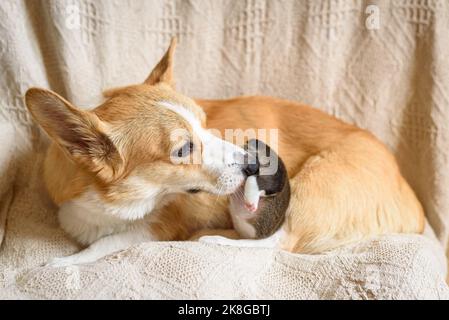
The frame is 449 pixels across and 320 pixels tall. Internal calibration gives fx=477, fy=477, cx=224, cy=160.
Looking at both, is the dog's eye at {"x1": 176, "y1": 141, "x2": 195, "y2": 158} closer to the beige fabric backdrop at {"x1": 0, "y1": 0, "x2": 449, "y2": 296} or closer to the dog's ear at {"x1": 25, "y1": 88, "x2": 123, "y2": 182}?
the dog's ear at {"x1": 25, "y1": 88, "x2": 123, "y2": 182}

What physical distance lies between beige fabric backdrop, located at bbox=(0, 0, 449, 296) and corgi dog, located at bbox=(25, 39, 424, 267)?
0.56 feet

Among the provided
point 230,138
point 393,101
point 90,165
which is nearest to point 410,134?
point 393,101

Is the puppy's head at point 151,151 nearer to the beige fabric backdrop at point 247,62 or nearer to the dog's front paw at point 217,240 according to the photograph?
the dog's front paw at point 217,240

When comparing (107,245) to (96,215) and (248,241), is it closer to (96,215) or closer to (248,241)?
(96,215)

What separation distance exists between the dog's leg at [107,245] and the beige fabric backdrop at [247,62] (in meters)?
0.17

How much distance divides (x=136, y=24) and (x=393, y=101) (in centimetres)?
96

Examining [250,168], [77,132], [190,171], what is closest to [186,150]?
[190,171]

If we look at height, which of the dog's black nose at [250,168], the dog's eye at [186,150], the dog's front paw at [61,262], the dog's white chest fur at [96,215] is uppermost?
the dog's eye at [186,150]

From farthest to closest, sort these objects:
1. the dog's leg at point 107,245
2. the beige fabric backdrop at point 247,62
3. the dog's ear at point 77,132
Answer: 1. the beige fabric backdrop at point 247,62
2. the dog's leg at point 107,245
3. the dog's ear at point 77,132

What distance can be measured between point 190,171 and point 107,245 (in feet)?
1.16

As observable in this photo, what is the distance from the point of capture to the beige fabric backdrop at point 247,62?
60.4 inches

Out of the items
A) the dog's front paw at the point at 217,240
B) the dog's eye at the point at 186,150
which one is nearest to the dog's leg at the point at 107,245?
the dog's front paw at the point at 217,240
